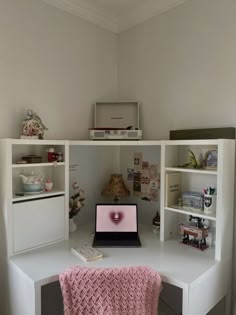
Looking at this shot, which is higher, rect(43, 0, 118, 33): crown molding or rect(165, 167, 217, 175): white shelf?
rect(43, 0, 118, 33): crown molding

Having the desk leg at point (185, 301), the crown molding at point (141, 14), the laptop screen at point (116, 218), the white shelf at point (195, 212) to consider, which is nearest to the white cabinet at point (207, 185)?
the white shelf at point (195, 212)

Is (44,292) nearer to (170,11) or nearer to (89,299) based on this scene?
(89,299)

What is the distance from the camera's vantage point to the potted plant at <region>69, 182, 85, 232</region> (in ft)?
6.11

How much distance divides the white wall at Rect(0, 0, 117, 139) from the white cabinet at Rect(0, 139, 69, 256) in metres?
0.19

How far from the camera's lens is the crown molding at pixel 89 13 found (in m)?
1.83

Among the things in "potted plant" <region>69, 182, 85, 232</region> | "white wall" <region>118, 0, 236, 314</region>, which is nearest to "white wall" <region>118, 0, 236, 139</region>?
"white wall" <region>118, 0, 236, 314</region>

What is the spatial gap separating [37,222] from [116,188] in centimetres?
67

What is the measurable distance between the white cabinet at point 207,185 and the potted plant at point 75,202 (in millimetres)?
642

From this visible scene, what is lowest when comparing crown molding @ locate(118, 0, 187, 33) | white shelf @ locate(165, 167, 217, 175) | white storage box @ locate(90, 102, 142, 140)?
white shelf @ locate(165, 167, 217, 175)

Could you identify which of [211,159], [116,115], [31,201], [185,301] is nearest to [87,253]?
[31,201]

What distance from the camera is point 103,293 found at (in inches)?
45.0

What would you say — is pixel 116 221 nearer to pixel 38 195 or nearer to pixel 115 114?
pixel 38 195

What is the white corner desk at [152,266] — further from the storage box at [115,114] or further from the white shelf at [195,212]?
the storage box at [115,114]

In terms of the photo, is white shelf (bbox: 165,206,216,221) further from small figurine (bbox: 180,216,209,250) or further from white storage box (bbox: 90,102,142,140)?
white storage box (bbox: 90,102,142,140)
